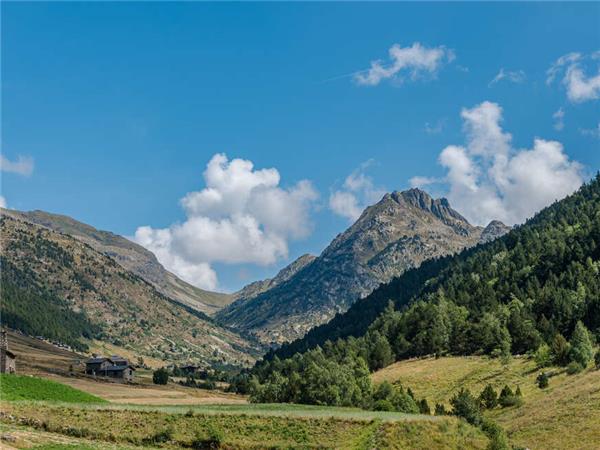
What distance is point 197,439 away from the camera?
52.4m

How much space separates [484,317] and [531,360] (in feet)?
109

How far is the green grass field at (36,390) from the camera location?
221 feet

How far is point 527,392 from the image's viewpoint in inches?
3780

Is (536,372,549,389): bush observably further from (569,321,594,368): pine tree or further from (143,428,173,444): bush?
(143,428,173,444): bush

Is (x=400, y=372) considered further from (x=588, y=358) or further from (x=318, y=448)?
(x=318, y=448)

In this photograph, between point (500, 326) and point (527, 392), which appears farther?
point (500, 326)

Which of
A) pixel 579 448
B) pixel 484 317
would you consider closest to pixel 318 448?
pixel 579 448

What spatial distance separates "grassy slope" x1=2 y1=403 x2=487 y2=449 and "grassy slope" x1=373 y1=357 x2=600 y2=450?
1246cm

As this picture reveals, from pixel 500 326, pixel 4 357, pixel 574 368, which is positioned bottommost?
pixel 4 357

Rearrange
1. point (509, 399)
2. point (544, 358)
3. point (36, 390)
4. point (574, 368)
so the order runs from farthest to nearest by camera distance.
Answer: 1. point (544, 358)
2. point (574, 368)
3. point (509, 399)
4. point (36, 390)

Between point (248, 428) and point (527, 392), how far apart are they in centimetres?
5839

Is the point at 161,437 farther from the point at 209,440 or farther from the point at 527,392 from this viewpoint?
the point at 527,392

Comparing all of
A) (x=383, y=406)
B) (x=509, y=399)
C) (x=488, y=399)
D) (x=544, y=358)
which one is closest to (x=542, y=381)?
(x=488, y=399)

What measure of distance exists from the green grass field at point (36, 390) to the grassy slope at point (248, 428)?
13076 mm
